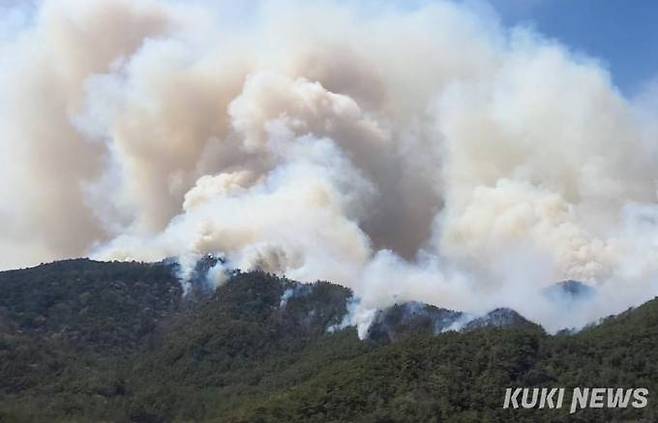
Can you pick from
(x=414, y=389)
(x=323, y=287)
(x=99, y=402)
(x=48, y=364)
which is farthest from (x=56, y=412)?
(x=323, y=287)

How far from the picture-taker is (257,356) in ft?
465

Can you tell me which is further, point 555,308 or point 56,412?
point 555,308

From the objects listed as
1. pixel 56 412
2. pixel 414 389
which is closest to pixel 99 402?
pixel 56 412

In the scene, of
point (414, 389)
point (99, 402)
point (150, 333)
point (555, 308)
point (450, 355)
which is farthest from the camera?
point (150, 333)

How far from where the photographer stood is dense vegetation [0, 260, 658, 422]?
82.1m

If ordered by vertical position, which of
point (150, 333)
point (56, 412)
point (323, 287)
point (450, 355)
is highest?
point (323, 287)

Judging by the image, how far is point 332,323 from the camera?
151625 mm

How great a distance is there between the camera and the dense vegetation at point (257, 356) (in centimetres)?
8206

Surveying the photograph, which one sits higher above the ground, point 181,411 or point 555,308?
point 555,308

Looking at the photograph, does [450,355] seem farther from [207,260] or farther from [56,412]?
[207,260]

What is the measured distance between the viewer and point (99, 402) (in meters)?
105

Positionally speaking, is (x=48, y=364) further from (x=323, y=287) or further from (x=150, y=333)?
(x=323, y=287)

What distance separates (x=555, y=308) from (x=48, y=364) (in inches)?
3171

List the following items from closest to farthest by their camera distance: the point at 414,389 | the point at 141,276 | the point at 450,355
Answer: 1. the point at 414,389
2. the point at 450,355
3. the point at 141,276
